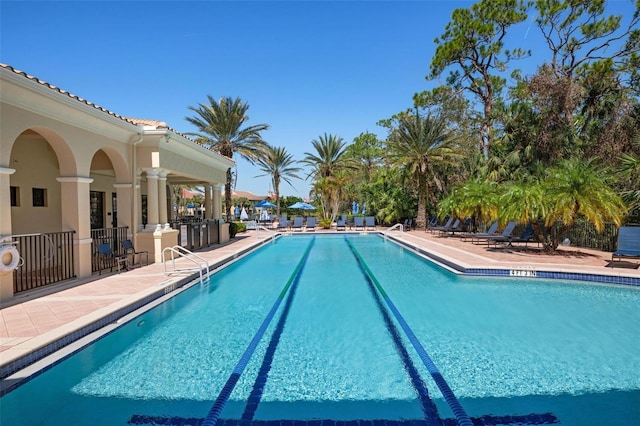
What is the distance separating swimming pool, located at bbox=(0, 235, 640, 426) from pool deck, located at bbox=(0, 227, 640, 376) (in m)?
0.48

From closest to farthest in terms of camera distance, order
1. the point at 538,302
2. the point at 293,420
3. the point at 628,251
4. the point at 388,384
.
Result: the point at 293,420 < the point at 388,384 < the point at 538,302 < the point at 628,251

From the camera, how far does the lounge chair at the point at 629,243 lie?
10.6 meters

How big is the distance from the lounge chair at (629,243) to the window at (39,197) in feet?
56.0

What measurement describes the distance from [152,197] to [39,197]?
311 centimetres

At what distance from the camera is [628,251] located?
10719 mm

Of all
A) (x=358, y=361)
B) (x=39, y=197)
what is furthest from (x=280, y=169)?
(x=358, y=361)

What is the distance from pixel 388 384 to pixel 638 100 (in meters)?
24.7

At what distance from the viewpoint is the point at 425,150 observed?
24094 mm

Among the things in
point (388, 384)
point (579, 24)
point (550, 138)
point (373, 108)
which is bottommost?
point (388, 384)

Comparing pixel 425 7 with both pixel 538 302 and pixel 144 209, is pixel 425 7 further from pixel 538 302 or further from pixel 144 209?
pixel 144 209

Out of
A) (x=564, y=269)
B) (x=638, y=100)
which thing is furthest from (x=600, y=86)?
(x=564, y=269)

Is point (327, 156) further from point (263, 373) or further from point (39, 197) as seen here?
point (263, 373)

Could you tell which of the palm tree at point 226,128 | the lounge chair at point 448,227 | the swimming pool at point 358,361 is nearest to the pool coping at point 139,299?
the swimming pool at point 358,361

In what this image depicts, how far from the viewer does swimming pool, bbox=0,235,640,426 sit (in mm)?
3826
